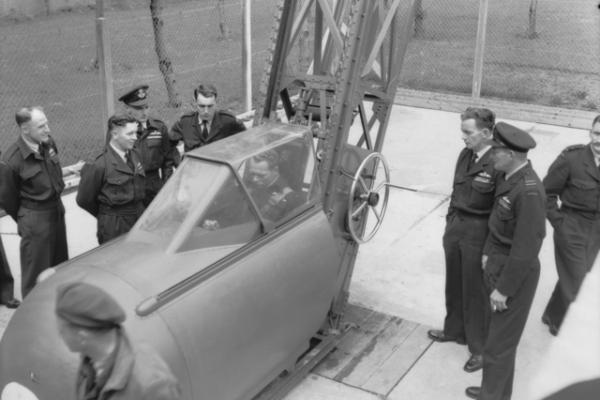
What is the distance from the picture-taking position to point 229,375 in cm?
399

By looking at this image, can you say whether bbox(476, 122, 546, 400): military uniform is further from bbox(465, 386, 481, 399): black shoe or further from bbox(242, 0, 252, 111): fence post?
bbox(242, 0, 252, 111): fence post

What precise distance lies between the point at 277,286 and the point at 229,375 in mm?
598

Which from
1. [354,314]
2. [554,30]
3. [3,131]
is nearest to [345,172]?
[354,314]

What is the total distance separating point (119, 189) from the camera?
540 cm

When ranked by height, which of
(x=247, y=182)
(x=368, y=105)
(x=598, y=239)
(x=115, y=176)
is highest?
(x=247, y=182)

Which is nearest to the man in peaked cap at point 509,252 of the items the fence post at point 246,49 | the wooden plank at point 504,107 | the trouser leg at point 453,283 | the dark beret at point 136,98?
the trouser leg at point 453,283

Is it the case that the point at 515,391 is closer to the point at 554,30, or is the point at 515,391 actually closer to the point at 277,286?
the point at 277,286

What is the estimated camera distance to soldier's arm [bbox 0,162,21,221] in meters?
5.49

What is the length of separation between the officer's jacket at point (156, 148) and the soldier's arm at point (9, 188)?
3.12 ft

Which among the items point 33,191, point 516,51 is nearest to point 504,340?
point 33,191

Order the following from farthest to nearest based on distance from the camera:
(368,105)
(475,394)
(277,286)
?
(368,105) < (475,394) < (277,286)

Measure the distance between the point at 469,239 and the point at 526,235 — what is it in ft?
2.49

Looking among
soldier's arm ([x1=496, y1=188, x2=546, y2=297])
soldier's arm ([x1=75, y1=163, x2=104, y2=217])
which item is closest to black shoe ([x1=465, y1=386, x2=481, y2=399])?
soldier's arm ([x1=496, y1=188, x2=546, y2=297])

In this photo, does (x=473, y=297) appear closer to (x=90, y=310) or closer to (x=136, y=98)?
(x=136, y=98)
